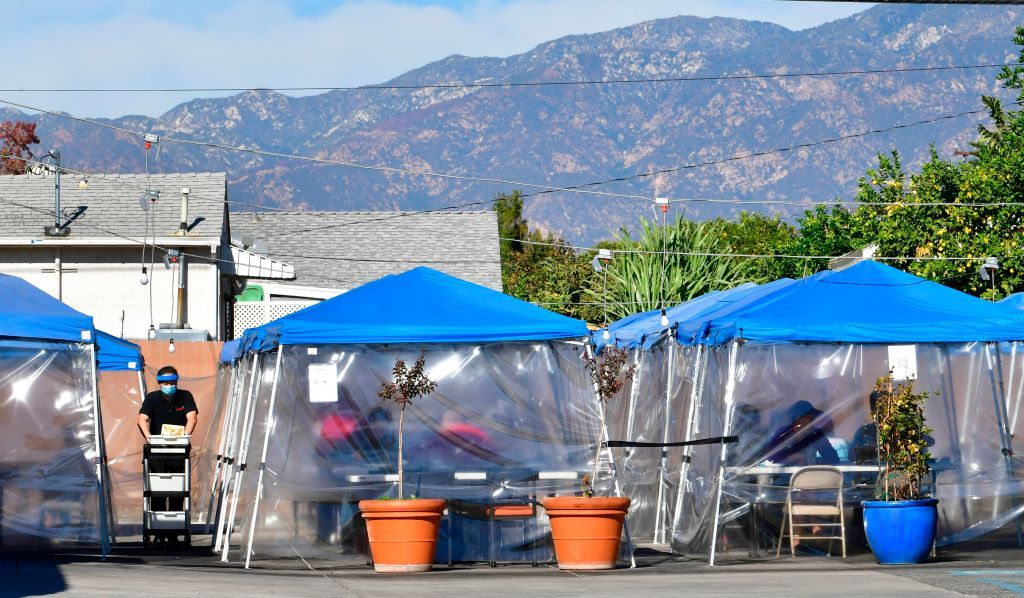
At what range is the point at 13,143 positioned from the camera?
58656 mm

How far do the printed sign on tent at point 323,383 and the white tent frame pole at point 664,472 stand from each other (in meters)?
3.73

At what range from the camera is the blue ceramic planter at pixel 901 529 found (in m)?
12.9

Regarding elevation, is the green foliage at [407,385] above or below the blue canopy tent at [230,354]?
below

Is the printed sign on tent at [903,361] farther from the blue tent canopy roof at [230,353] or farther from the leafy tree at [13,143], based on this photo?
the leafy tree at [13,143]

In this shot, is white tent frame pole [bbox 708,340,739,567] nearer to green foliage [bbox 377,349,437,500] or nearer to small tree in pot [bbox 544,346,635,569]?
small tree in pot [bbox 544,346,635,569]

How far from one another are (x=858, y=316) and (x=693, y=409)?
1.84 meters

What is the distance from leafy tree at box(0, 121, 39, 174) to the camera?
57.9m

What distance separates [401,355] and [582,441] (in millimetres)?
1859

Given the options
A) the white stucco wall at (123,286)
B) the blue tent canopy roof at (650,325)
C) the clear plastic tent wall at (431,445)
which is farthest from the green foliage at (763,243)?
the clear plastic tent wall at (431,445)

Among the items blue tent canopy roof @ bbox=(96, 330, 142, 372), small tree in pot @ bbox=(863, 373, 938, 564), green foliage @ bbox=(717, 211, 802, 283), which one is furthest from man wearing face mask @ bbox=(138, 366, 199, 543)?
green foliage @ bbox=(717, 211, 802, 283)

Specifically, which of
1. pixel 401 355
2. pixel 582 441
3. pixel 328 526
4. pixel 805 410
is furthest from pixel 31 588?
pixel 805 410

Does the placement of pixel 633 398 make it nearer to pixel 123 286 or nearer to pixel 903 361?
pixel 903 361

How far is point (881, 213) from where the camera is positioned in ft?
98.0

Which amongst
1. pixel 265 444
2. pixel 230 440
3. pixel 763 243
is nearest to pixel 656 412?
pixel 230 440
